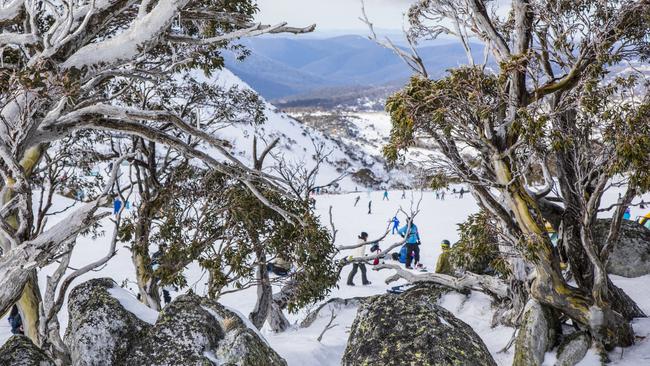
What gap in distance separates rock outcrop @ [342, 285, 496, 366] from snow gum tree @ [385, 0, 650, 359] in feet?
8.75

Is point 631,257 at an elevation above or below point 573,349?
below

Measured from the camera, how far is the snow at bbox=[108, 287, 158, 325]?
672 cm

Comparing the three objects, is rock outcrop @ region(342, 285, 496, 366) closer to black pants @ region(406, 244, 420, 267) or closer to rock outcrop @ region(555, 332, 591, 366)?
rock outcrop @ region(555, 332, 591, 366)

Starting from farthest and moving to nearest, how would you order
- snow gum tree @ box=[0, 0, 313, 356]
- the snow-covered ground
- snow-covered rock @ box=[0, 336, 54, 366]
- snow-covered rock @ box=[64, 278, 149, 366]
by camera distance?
the snow-covered ground
snow-covered rock @ box=[64, 278, 149, 366]
snow-covered rock @ box=[0, 336, 54, 366]
snow gum tree @ box=[0, 0, 313, 356]

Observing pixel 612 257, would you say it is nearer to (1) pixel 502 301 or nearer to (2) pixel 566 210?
(1) pixel 502 301

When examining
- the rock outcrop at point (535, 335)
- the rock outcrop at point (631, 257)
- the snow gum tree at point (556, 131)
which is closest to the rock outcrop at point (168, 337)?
the snow gum tree at point (556, 131)

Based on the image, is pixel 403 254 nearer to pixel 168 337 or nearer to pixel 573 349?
pixel 573 349

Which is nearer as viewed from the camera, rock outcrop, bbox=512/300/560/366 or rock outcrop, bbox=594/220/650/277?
rock outcrop, bbox=512/300/560/366

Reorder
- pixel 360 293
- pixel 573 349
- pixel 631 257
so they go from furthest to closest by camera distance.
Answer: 1. pixel 360 293
2. pixel 631 257
3. pixel 573 349

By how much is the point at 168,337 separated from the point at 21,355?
1.50m

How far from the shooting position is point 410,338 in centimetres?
542

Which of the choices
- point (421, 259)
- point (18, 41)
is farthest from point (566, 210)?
point (421, 259)

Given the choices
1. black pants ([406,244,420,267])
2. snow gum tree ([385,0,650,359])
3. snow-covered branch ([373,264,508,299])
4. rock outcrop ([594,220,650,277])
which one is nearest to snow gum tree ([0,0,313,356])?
snow gum tree ([385,0,650,359])

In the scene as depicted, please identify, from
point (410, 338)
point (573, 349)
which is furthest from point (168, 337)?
point (573, 349)
